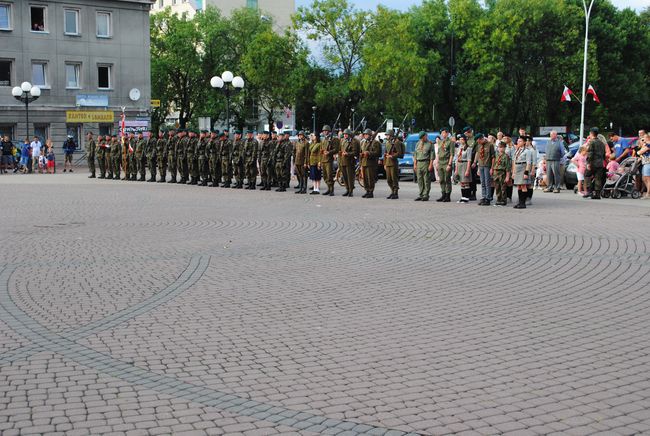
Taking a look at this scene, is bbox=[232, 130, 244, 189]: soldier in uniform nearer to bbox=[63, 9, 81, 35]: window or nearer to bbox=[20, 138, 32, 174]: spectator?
bbox=[20, 138, 32, 174]: spectator

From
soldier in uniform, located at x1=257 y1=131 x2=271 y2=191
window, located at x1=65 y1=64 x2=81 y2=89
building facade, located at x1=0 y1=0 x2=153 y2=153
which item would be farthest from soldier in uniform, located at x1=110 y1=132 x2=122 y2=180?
window, located at x1=65 y1=64 x2=81 y2=89

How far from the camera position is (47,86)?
49875 mm

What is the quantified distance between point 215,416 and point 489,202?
15.9 meters

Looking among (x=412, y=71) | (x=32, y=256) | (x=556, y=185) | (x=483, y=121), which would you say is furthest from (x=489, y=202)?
(x=483, y=121)

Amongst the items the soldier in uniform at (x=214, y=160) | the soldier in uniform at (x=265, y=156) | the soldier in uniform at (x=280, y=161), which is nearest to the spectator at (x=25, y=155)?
the soldier in uniform at (x=214, y=160)

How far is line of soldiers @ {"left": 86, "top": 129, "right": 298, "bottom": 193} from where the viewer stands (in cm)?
2494

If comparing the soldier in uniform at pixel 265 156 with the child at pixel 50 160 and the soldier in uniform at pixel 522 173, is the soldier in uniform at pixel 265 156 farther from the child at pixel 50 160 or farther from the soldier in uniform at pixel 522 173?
the child at pixel 50 160

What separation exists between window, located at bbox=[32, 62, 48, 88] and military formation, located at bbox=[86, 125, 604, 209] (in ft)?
63.0

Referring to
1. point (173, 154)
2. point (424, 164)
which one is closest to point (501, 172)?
point (424, 164)

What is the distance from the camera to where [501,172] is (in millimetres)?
19688

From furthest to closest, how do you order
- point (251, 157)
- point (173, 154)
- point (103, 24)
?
point (103, 24)
point (173, 154)
point (251, 157)

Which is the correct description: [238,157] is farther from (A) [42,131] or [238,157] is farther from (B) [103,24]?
(B) [103,24]

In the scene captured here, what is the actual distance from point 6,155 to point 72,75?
12.7 m

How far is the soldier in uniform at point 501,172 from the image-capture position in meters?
19.6
